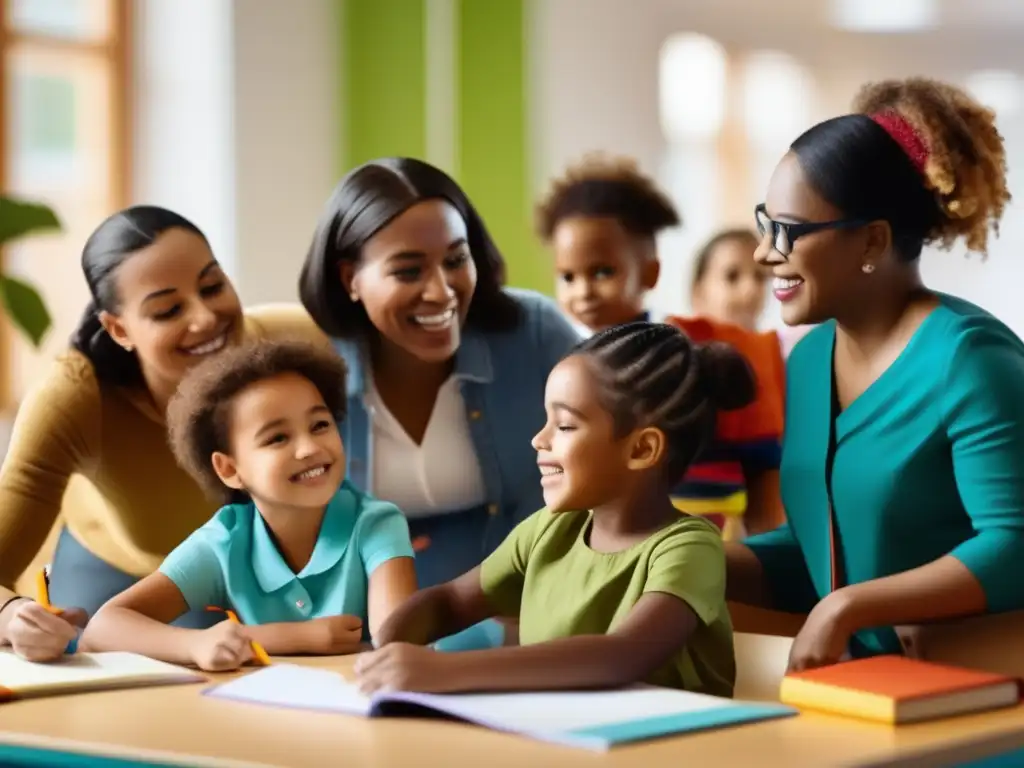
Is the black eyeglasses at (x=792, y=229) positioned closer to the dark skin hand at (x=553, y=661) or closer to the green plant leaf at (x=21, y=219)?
the dark skin hand at (x=553, y=661)

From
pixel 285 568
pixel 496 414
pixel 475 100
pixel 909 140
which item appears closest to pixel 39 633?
pixel 285 568

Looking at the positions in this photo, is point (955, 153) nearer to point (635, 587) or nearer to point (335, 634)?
point (635, 587)

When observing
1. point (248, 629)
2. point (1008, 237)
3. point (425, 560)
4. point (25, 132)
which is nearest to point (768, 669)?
point (248, 629)

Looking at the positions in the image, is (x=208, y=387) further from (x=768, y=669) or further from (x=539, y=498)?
(x=768, y=669)

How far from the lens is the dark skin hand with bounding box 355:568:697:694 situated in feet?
4.21

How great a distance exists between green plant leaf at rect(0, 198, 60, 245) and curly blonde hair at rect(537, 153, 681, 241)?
46.1 inches

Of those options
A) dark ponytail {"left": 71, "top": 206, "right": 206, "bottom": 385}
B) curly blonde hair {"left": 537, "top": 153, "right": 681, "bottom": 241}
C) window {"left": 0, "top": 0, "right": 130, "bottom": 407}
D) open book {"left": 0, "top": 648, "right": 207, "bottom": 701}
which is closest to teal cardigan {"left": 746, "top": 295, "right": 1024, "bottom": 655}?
open book {"left": 0, "top": 648, "right": 207, "bottom": 701}

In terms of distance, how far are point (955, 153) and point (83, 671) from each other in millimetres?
979

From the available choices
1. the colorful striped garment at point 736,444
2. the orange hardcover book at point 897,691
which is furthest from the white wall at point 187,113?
the orange hardcover book at point 897,691

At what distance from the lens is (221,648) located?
1.51m

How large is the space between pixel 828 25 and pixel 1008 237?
2.94 feet

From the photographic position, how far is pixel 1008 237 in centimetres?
445

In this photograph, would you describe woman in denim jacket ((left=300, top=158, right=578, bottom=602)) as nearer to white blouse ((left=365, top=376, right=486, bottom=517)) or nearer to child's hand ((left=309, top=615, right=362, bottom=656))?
white blouse ((left=365, top=376, right=486, bottom=517))

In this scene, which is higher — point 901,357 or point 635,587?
point 901,357
